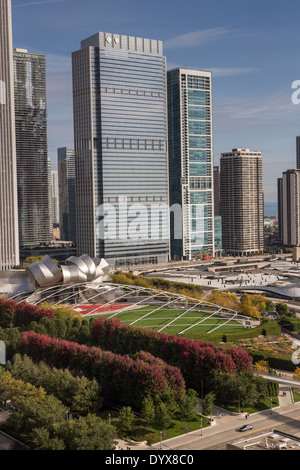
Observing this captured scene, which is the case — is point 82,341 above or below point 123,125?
below

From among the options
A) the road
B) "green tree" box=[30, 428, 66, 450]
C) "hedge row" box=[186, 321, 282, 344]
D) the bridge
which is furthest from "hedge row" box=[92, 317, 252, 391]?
"green tree" box=[30, 428, 66, 450]

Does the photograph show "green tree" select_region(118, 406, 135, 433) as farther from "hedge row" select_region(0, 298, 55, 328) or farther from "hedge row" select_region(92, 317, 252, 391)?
"hedge row" select_region(0, 298, 55, 328)

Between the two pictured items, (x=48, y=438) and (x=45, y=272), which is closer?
(x=48, y=438)

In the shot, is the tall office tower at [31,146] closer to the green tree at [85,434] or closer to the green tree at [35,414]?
the green tree at [35,414]

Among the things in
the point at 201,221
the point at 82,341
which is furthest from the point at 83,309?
the point at 201,221

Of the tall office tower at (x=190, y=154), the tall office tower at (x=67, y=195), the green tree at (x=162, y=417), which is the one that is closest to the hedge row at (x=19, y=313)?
the green tree at (x=162, y=417)

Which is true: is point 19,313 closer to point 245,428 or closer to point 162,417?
point 162,417
